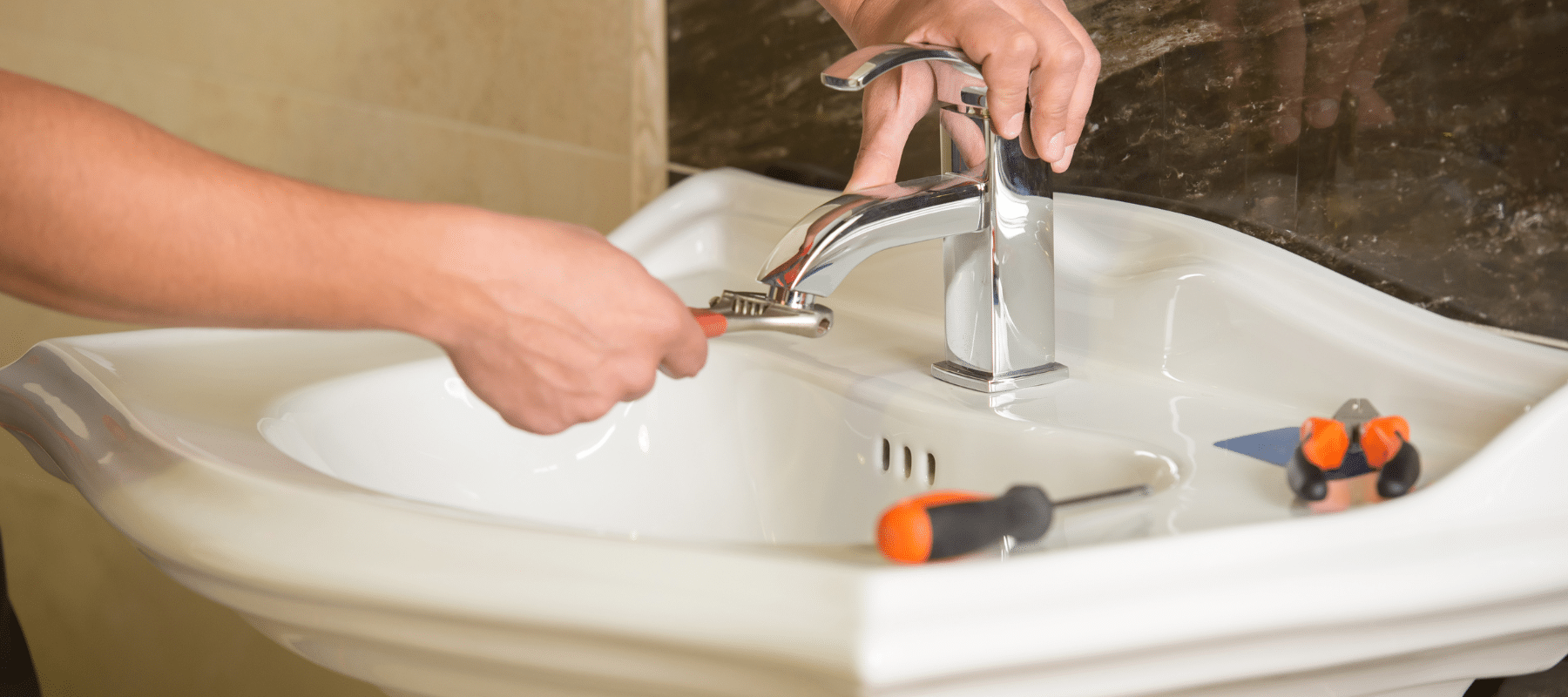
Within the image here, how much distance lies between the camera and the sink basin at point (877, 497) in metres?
0.27

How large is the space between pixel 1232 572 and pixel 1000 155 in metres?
0.26

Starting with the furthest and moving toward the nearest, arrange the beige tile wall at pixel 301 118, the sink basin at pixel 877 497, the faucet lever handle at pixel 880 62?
the beige tile wall at pixel 301 118, the faucet lever handle at pixel 880 62, the sink basin at pixel 877 497

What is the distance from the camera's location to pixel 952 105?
508 millimetres

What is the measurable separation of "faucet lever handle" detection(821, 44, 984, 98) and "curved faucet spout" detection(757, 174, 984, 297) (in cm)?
5

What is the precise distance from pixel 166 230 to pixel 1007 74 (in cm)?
32

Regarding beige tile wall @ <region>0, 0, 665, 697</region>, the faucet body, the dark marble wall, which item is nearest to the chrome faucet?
the faucet body

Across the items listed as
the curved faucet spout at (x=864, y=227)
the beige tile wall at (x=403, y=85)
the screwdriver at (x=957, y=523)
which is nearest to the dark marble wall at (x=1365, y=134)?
the curved faucet spout at (x=864, y=227)

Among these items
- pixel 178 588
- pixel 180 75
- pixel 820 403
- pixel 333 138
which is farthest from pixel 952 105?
pixel 180 75

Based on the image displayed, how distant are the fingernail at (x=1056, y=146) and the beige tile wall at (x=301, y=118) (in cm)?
57

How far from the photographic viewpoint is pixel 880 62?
1.46 ft

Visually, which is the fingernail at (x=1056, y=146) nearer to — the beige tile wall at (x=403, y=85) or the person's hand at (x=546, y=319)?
the person's hand at (x=546, y=319)

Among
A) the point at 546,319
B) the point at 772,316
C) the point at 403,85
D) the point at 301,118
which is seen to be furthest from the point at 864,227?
the point at 301,118

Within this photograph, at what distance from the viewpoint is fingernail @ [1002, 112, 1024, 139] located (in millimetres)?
482

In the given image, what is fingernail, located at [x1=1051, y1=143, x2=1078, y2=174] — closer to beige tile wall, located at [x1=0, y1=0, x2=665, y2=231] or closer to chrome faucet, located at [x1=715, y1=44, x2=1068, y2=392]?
chrome faucet, located at [x1=715, y1=44, x2=1068, y2=392]
